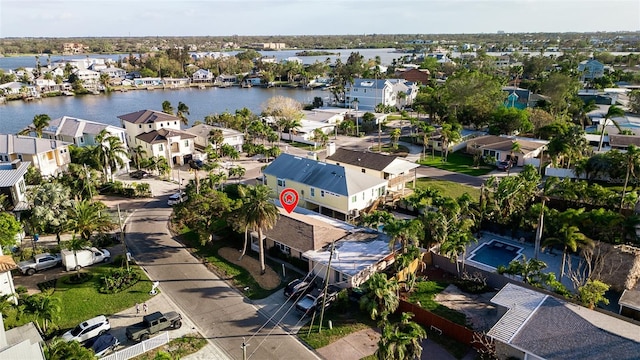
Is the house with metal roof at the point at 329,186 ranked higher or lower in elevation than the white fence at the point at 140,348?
higher

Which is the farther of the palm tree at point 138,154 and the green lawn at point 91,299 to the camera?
the palm tree at point 138,154

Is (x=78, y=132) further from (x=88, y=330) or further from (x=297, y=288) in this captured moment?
(x=297, y=288)

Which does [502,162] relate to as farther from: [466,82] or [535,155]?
[466,82]

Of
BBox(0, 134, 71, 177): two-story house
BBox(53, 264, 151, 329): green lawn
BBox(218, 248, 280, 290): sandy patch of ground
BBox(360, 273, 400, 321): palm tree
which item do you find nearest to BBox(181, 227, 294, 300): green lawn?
BBox(218, 248, 280, 290): sandy patch of ground

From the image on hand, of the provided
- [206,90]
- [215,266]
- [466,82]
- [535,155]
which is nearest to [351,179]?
[215,266]

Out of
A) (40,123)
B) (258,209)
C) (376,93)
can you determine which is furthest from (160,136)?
(376,93)

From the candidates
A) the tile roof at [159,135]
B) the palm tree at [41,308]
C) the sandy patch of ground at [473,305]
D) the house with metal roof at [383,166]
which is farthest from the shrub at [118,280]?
the tile roof at [159,135]

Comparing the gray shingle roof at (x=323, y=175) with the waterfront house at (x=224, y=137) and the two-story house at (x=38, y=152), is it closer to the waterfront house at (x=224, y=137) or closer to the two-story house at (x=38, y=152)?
the waterfront house at (x=224, y=137)
